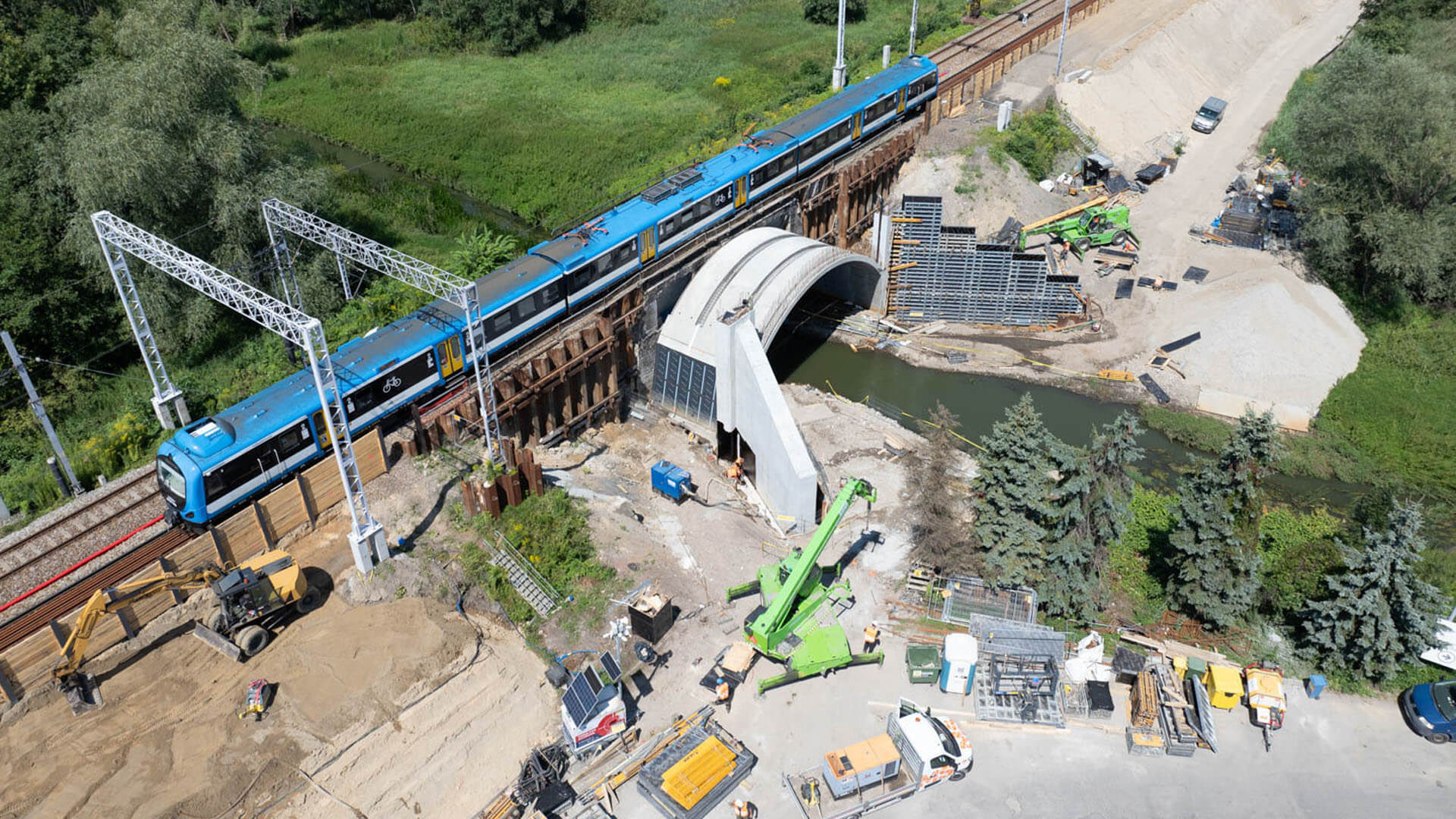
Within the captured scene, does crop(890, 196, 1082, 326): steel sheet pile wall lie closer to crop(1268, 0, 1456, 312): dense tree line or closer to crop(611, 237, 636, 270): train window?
crop(1268, 0, 1456, 312): dense tree line

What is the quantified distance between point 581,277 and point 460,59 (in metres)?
50.8

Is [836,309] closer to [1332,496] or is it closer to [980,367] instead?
[980,367]

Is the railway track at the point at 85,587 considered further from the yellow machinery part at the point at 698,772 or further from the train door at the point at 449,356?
the yellow machinery part at the point at 698,772

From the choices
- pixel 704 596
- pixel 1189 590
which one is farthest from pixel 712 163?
pixel 1189 590

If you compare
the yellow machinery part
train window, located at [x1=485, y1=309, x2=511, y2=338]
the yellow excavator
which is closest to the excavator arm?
the yellow excavator

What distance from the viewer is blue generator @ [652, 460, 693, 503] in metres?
33.2

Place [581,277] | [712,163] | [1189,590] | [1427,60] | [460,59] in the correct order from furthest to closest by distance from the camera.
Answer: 1. [460,59]
2. [1427,60]
3. [712,163]
4. [581,277]
5. [1189,590]

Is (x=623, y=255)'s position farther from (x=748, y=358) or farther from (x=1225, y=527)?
(x=1225, y=527)

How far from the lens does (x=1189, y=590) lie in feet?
93.2

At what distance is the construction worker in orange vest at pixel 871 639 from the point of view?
1085 inches

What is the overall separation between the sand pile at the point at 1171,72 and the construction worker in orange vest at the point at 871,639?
40.6 m

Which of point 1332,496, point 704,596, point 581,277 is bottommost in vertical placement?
point 1332,496

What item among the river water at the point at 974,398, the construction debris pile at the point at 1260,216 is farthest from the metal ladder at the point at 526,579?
the construction debris pile at the point at 1260,216

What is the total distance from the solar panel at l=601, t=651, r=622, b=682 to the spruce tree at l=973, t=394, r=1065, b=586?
11.6m
